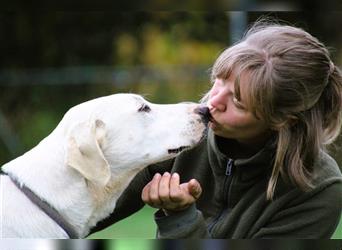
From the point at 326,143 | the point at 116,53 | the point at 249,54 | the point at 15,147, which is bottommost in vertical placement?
the point at 15,147

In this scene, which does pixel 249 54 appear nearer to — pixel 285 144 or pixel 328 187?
pixel 285 144

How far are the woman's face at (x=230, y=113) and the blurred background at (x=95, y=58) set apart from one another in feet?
12.9

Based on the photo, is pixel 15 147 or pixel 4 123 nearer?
pixel 15 147

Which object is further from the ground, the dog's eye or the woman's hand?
the dog's eye

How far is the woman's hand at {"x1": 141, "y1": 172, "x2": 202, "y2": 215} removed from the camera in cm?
186

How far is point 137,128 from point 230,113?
273mm

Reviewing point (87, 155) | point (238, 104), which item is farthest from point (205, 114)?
point (87, 155)

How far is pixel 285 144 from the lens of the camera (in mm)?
2031

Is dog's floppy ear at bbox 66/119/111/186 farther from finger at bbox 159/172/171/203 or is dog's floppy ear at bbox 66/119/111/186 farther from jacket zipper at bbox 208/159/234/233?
jacket zipper at bbox 208/159/234/233

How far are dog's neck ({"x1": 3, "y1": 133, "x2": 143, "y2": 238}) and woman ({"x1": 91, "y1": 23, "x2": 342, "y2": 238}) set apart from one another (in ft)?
0.55

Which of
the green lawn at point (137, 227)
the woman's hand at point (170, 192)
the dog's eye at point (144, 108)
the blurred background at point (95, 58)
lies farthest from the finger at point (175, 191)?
the blurred background at point (95, 58)

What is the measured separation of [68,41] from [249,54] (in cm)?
539

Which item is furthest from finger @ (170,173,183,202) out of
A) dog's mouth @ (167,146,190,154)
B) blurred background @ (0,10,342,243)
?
blurred background @ (0,10,342,243)

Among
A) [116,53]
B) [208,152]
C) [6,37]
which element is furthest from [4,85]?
[208,152]
